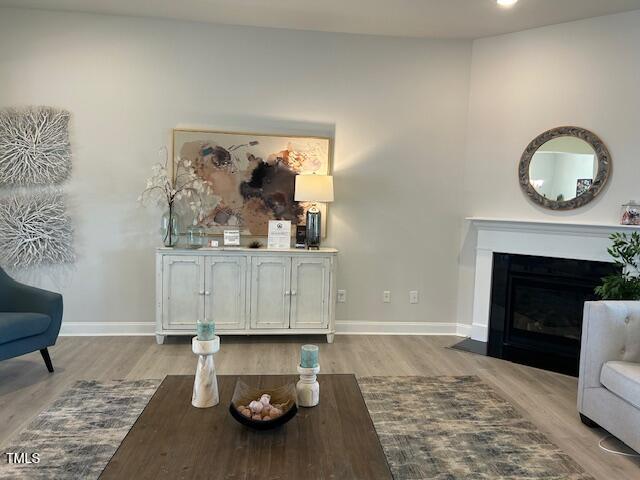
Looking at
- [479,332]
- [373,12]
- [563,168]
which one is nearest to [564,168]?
[563,168]

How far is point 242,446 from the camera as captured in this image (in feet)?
5.75

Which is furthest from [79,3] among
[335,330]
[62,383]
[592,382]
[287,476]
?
[592,382]

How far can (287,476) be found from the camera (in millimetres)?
1592

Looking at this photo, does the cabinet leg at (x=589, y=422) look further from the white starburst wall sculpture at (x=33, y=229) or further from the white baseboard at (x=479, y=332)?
the white starburst wall sculpture at (x=33, y=229)

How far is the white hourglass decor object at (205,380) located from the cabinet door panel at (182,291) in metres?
2.14

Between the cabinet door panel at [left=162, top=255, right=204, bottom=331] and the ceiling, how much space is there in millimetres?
2063

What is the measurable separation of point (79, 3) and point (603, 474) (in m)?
4.81

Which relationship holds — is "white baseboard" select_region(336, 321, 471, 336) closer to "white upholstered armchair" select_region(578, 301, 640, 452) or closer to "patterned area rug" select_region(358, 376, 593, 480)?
"patterned area rug" select_region(358, 376, 593, 480)

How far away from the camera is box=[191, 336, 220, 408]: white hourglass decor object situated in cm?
207

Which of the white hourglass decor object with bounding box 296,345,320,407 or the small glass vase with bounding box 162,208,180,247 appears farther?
the small glass vase with bounding box 162,208,180,247

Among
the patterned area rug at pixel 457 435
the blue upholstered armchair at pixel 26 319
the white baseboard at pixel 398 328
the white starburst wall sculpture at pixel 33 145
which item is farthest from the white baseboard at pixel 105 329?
the patterned area rug at pixel 457 435

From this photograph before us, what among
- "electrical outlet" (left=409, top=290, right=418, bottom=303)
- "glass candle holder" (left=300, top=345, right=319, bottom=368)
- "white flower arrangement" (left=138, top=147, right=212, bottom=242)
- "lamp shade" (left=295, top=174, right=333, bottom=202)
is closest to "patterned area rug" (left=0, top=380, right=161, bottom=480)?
"glass candle holder" (left=300, top=345, right=319, bottom=368)

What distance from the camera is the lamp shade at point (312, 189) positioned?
425 centimetres

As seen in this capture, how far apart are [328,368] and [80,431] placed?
1755 mm
